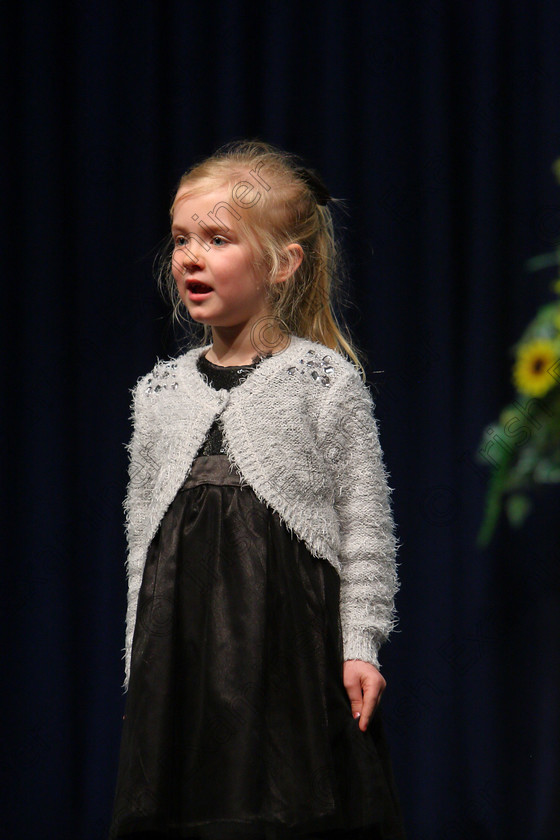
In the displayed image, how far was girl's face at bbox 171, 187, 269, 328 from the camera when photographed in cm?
136

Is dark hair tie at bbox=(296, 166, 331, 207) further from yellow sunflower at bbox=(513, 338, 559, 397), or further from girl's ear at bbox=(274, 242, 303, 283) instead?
yellow sunflower at bbox=(513, 338, 559, 397)

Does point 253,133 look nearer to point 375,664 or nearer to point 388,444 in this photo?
point 388,444

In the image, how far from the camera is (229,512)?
4.25ft

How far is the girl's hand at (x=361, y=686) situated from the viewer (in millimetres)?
1286

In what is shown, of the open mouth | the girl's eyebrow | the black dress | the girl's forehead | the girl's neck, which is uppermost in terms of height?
the girl's forehead

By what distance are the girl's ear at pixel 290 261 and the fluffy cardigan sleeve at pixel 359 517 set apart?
164mm

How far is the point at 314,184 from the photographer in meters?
1.49

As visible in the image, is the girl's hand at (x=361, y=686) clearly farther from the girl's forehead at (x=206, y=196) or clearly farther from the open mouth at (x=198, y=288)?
the girl's forehead at (x=206, y=196)

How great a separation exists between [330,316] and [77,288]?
76 cm

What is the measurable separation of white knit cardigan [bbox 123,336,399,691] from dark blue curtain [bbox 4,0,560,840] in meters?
0.59

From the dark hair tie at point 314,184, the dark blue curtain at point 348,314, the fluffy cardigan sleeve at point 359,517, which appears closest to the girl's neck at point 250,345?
the fluffy cardigan sleeve at point 359,517

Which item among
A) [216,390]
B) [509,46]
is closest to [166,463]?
[216,390]

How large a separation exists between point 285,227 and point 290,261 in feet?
0.16

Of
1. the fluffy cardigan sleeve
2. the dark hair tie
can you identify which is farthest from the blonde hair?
the fluffy cardigan sleeve
